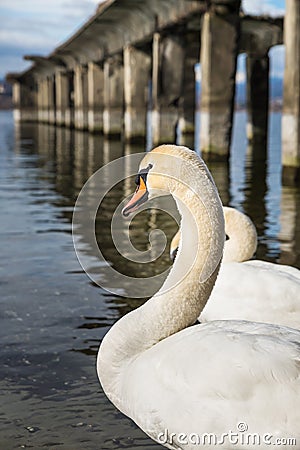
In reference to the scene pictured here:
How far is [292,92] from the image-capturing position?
11055 mm

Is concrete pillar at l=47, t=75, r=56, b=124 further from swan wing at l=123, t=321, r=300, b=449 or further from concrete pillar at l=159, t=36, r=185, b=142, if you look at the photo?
swan wing at l=123, t=321, r=300, b=449

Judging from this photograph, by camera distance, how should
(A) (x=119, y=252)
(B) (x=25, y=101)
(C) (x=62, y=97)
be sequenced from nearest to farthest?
1. (A) (x=119, y=252)
2. (C) (x=62, y=97)
3. (B) (x=25, y=101)

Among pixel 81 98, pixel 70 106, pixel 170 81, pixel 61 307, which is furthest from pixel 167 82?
pixel 70 106

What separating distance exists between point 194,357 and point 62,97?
40737mm

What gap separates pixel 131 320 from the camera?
3.03m

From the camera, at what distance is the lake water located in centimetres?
328

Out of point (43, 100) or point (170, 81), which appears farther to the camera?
point (43, 100)

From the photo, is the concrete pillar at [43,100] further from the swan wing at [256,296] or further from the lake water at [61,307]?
the swan wing at [256,296]

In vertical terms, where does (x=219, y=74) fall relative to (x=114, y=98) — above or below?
above

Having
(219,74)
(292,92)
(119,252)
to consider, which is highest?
(219,74)

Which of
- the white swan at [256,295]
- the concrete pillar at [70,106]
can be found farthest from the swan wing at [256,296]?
the concrete pillar at [70,106]

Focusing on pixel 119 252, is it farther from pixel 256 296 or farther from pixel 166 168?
pixel 166 168

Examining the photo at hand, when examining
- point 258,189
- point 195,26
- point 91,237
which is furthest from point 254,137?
point 91,237

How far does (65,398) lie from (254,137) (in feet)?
68.8
